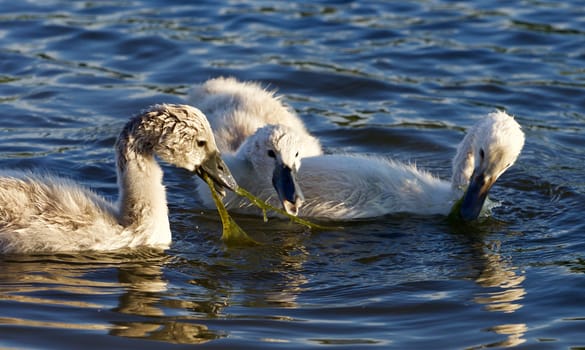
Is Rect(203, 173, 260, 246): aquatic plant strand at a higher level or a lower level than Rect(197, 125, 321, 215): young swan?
lower

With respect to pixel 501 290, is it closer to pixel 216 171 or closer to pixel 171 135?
pixel 216 171

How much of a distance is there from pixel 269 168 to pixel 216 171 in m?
0.85

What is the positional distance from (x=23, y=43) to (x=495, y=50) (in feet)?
17.8

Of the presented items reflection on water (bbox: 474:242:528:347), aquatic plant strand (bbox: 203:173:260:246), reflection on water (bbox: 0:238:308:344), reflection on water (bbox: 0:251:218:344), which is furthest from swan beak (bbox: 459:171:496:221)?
reflection on water (bbox: 0:251:218:344)

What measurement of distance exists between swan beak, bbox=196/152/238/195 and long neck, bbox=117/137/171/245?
1.10ft

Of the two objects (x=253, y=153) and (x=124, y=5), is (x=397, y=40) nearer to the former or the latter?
(x=124, y=5)

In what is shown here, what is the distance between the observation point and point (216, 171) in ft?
26.8

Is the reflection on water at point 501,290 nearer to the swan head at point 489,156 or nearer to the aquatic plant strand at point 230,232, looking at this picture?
the swan head at point 489,156

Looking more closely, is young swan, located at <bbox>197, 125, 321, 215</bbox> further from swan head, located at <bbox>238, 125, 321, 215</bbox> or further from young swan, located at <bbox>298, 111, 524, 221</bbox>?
young swan, located at <bbox>298, 111, 524, 221</bbox>

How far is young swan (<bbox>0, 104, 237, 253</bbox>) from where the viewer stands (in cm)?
777

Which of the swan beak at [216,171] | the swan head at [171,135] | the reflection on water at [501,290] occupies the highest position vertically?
the swan head at [171,135]


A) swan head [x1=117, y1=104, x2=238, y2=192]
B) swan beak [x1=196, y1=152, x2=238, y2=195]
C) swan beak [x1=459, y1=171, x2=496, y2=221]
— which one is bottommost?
swan beak [x1=459, y1=171, x2=496, y2=221]

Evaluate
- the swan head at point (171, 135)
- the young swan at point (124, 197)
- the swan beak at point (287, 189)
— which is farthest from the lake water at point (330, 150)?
the swan head at point (171, 135)

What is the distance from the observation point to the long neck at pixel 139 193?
8.03m
